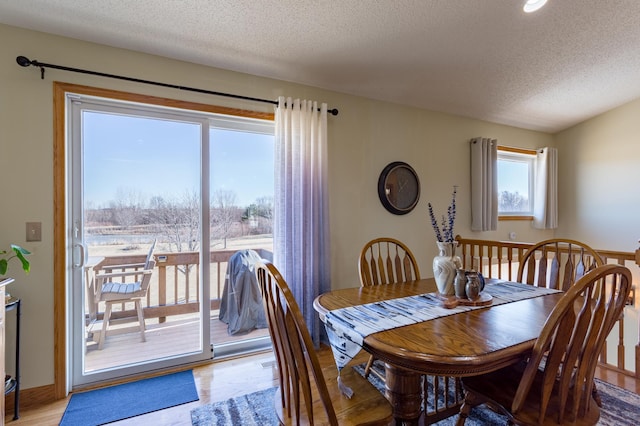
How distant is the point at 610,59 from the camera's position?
2.96 m

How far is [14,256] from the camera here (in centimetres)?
200

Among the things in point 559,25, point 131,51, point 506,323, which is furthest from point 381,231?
point 131,51

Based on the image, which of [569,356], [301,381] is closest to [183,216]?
[301,381]

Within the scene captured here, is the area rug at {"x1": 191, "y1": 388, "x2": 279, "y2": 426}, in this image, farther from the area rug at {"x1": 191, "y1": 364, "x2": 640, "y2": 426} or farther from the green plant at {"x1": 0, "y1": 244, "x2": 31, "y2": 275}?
the green plant at {"x1": 0, "y1": 244, "x2": 31, "y2": 275}

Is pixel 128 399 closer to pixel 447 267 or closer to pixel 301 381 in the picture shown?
pixel 301 381

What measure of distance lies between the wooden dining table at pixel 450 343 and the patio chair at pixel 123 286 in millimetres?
1545

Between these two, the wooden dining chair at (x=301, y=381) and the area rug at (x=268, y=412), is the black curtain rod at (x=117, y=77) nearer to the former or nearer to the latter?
the wooden dining chair at (x=301, y=381)

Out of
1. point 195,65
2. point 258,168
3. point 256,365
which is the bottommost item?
point 256,365

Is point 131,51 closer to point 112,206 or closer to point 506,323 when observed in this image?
point 112,206

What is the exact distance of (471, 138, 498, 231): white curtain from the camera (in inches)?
150

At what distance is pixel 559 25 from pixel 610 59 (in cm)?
101

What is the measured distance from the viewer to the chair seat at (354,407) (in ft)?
3.83

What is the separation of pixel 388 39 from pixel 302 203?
1434 millimetres

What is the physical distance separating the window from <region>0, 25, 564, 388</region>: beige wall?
15cm
